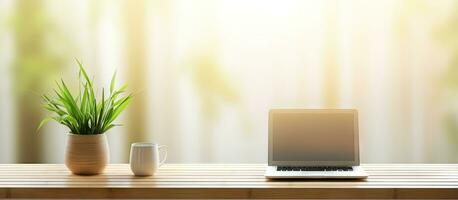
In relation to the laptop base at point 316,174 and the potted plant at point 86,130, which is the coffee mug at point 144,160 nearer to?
the potted plant at point 86,130

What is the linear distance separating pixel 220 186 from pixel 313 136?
17.4 inches

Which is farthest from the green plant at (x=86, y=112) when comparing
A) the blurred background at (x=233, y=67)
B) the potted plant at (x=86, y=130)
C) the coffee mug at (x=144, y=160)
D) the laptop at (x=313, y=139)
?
the blurred background at (x=233, y=67)

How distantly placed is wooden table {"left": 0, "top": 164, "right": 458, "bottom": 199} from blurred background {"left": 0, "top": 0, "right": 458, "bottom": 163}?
0.74m

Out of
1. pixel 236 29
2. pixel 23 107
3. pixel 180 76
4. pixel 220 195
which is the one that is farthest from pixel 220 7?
pixel 220 195

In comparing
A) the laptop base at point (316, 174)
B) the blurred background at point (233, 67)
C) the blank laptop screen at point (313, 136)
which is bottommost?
the laptop base at point (316, 174)

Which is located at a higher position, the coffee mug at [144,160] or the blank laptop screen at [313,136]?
the blank laptop screen at [313,136]

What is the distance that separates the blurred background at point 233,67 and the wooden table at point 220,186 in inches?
29.3

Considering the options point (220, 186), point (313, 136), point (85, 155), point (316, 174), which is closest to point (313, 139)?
point (313, 136)

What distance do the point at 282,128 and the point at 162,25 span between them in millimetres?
856

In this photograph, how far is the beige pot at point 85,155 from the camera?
6.61 ft

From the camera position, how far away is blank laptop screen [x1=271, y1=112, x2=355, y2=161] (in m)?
2.09

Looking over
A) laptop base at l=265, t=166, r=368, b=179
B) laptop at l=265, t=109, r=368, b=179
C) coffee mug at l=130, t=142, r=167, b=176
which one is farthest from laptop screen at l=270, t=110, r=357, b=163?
coffee mug at l=130, t=142, r=167, b=176

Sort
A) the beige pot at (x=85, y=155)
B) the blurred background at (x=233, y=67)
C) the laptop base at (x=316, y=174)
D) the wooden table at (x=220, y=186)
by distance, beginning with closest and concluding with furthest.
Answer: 1. the wooden table at (x=220, y=186)
2. the laptop base at (x=316, y=174)
3. the beige pot at (x=85, y=155)
4. the blurred background at (x=233, y=67)

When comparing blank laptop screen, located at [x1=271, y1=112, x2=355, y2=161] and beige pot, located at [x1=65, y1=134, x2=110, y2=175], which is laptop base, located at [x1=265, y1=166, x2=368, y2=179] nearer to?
blank laptop screen, located at [x1=271, y1=112, x2=355, y2=161]
